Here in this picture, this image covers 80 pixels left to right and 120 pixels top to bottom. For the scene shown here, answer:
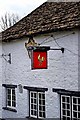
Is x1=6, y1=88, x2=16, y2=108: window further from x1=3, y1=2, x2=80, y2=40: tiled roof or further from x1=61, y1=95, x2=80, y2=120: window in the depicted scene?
x1=61, y1=95, x2=80, y2=120: window

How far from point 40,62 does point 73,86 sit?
158cm

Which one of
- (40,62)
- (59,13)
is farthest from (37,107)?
(59,13)

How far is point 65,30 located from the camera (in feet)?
43.9

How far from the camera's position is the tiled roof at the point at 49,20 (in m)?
13.5

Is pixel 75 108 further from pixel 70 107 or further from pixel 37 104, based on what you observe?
pixel 37 104

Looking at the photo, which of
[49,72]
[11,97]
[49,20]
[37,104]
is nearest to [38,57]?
[49,72]

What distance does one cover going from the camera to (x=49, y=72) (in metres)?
14.6

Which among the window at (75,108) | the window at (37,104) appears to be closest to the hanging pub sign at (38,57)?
the window at (75,108)

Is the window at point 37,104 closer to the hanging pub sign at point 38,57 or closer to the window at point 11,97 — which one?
the window at point 11,97

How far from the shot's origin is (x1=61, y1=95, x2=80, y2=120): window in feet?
42.9

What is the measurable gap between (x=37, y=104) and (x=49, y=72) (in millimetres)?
1693

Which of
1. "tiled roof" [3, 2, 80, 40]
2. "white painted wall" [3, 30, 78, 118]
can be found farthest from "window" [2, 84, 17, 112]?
"tiled roof" [3, 2, 80, 40]

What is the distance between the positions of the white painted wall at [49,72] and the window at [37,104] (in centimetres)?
33

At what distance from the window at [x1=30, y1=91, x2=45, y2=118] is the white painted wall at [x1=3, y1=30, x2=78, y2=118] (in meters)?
0.33
